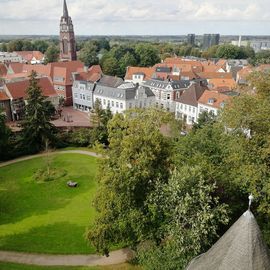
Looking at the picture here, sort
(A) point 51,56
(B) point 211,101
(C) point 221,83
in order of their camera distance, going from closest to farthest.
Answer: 1. (B) point 211,101
2. (C) point 221,83
3. (A) point 51,56

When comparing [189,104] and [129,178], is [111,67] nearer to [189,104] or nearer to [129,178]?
[189,104]

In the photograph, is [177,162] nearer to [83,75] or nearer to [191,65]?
[83,75]

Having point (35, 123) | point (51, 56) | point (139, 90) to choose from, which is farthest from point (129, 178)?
point (51, 56)

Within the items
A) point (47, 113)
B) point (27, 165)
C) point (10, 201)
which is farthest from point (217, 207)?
point (47, 113)

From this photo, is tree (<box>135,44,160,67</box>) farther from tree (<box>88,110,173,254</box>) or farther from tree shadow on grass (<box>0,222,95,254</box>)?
tree (<box>88,110,173,254</box>)
